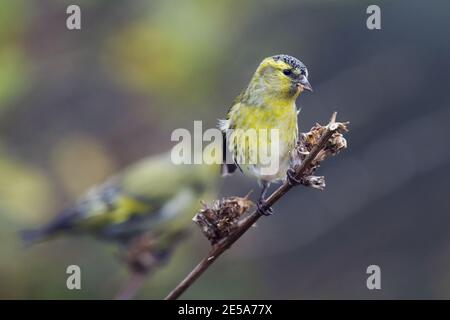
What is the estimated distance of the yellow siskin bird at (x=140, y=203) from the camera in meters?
4.45

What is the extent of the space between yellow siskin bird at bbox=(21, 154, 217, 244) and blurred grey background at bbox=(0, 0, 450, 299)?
0.10 metres

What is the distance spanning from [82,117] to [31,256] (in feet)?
5.14

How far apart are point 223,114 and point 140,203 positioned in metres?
0.86

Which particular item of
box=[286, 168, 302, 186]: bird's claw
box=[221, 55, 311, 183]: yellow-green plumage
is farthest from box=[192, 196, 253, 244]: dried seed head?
box=[221, 55, 311, 183]: yellow-green plumage

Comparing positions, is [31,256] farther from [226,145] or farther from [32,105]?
[226,145]

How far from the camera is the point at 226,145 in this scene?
2.92m

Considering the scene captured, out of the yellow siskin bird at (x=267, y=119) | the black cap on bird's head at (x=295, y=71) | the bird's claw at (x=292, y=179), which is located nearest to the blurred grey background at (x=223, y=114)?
the yellow siskin bird at (x=267, y=119)

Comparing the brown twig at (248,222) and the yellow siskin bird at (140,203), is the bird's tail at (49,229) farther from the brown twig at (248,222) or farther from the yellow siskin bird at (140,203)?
the brown twig at (248,222)

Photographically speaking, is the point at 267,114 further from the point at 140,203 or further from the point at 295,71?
the point at 140,203

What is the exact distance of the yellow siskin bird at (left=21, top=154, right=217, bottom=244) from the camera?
4.45 meters

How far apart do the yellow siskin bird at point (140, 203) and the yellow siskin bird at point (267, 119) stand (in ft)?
4.20

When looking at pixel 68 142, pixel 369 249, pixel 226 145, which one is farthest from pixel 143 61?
pixel 369 249

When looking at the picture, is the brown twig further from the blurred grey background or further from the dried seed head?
the blurred grey background

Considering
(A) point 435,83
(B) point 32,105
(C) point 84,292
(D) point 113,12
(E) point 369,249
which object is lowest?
(C) point 84,292
